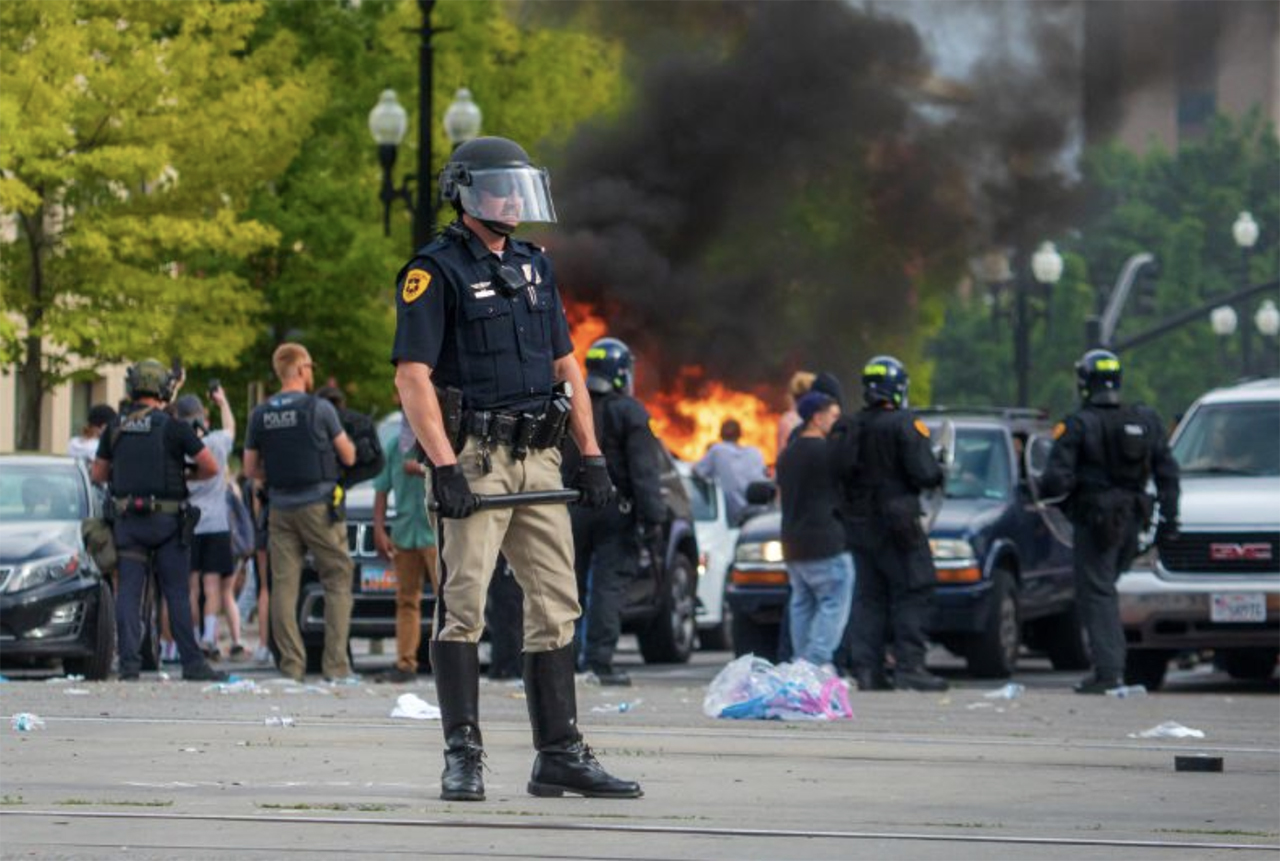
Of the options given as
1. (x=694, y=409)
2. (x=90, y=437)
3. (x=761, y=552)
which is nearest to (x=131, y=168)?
(x=694, y=409)

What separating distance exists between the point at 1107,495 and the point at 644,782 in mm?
7278

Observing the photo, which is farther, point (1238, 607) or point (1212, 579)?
point (1212, 579)

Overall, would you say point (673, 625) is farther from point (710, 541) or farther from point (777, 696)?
point (777, 696)

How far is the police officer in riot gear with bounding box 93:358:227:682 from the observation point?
1645 centimetres

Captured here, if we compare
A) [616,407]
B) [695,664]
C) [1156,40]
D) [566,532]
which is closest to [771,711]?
[616,407]

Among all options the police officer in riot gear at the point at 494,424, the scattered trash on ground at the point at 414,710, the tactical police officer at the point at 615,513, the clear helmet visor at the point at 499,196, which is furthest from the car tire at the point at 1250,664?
the clear helmet visor at the point at 499,196

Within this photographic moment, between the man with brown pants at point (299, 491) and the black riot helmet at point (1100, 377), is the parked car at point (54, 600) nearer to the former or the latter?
the man with brown pants at point (299, 491)

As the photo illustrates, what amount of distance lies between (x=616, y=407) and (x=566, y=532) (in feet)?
→ 24.1

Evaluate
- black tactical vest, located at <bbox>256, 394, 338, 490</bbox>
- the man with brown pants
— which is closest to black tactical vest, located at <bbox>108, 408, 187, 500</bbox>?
the man with brown pants

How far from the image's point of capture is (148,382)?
16641 millimetres

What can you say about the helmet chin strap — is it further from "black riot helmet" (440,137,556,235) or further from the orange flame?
the orange flame

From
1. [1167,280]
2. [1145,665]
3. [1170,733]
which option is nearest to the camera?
[1170,733]

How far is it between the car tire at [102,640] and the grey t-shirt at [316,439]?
1.61m

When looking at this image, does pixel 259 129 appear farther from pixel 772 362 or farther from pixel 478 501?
pixel 478 501
